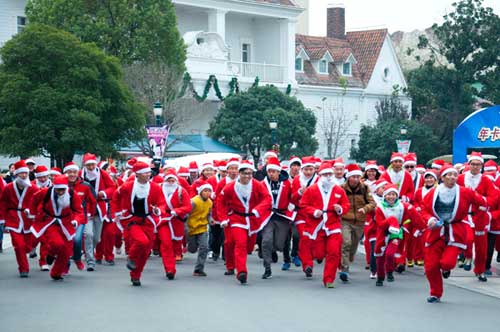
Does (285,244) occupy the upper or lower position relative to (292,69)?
lower

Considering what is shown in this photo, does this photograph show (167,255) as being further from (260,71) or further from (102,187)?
(260,71)

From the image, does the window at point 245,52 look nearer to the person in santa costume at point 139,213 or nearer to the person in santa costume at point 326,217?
the person in santa costume at point 326,217

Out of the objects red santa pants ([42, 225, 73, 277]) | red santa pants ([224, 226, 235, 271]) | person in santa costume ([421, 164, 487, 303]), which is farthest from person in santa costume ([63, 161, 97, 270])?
person in santa costume ([421, 164, 487, 303])

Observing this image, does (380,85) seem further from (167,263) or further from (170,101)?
(167,263)

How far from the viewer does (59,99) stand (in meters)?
35.5

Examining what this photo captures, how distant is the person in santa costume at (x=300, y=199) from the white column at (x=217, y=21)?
136 feet

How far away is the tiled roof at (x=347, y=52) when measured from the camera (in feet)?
223

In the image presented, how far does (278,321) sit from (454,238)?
305cm

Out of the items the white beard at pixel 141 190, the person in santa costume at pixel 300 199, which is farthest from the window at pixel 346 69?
the white beard at pixel 141 190

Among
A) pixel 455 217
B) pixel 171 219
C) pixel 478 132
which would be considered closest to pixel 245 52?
pixel 478 132

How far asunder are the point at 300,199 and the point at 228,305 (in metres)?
4.19

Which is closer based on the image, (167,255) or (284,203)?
(167,255)

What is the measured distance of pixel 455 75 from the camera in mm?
59844

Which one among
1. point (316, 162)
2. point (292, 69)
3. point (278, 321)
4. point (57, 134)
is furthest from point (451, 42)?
point (278, 321)
